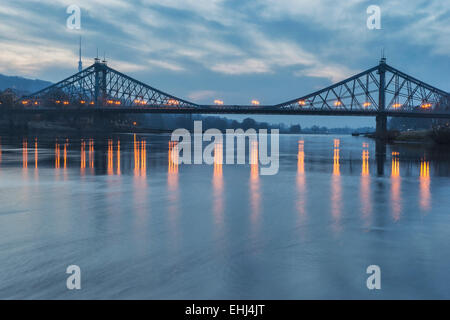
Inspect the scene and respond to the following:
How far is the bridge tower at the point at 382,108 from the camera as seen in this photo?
94.1 meters

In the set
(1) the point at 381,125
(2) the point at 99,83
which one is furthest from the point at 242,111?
(2) the point at 99,83

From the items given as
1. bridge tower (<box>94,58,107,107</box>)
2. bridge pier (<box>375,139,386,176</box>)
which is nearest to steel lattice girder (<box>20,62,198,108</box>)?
bridge tower (<box>94,58,107,107</box>)

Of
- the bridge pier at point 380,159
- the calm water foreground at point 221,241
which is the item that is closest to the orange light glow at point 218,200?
the calm water foreground at point 221,241

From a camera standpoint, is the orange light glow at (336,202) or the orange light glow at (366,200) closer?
the orange light glow at (336,202)

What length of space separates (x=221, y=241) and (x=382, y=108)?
109 metres

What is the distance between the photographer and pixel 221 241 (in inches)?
302

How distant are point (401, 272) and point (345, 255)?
100 cm

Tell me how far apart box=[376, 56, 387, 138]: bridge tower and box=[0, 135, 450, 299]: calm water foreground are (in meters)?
81.6

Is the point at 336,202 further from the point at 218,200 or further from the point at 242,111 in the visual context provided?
the point at 242,111

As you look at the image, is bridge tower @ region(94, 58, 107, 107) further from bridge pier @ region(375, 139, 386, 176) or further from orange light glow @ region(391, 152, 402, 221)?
orange light glow @ region(391, 152, 402, 221)

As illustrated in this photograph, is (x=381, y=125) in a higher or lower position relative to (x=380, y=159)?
higher

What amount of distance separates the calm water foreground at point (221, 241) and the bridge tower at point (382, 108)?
81.6m

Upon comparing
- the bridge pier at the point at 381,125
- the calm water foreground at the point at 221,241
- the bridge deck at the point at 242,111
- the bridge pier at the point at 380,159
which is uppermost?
the bridge deck at the point at 242,111

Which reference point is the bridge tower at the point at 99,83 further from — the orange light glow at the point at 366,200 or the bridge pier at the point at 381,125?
A: the orange light glow at the point at 366,200
